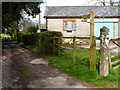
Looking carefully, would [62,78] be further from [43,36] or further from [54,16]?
[54,16]

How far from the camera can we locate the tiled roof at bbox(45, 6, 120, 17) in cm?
2297

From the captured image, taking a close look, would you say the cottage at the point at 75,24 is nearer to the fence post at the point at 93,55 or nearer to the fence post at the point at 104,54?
the fence post at the point at 93,55

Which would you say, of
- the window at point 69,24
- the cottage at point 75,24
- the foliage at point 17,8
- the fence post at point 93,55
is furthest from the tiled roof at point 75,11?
the fence post at point 93,55

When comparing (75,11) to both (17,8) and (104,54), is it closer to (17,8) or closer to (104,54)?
(17,8)

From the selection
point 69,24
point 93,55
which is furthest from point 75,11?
point 93,55

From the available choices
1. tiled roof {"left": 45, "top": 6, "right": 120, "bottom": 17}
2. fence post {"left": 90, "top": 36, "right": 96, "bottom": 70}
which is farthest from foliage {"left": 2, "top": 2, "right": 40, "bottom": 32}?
fence post {"left": 90, "top": 36, "right": 96, "bottom": 70}

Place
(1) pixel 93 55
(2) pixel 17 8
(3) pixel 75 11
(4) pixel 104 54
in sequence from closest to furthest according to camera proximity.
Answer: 1. (4) pixel 104 54
2. (1) pixel 93 55
3. (2) pixel 17 8
4. (3) pixel 75 11

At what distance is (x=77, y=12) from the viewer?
23.8 metres

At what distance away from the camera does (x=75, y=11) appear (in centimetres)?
2398

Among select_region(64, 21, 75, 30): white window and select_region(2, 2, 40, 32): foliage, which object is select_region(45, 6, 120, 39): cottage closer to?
select_region(64, 21, 75, 30): white window

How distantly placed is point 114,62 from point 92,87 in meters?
1.95

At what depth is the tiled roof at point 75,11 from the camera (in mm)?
22967

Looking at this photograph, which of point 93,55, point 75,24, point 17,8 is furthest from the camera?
point 75,24

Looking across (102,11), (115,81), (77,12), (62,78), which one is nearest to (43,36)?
(62,78)
